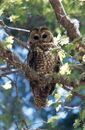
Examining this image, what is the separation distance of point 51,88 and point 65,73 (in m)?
1.25

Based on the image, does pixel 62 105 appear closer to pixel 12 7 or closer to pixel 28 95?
pixel 12 7

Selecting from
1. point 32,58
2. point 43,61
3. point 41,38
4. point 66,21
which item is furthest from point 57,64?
point 66,21

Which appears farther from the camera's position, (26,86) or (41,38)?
(26,86)

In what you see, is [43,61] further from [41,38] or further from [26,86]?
[26,86]

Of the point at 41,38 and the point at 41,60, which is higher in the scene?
the point at 41,38

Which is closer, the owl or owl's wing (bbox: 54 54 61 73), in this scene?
the owl

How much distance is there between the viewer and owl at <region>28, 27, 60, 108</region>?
5.82 meters

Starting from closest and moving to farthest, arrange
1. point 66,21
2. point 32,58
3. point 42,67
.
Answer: point 66,21, point 42,67, point 32,58

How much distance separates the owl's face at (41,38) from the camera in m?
6.18

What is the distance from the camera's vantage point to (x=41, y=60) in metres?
6.02

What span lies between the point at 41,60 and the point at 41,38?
360mm

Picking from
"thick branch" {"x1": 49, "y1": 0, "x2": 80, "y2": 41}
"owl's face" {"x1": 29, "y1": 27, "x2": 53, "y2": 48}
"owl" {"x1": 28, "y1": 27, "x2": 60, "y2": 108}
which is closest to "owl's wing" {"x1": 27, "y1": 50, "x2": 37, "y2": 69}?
"owl" {"x1": 28, "y1": 27, "x2": 60, "y2": 108}

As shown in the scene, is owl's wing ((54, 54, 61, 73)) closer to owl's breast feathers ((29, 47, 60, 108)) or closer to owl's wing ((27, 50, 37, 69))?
owl's breast feathers ((29, 47, 60, 108))

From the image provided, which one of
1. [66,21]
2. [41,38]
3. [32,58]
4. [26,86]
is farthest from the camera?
[26,86]
